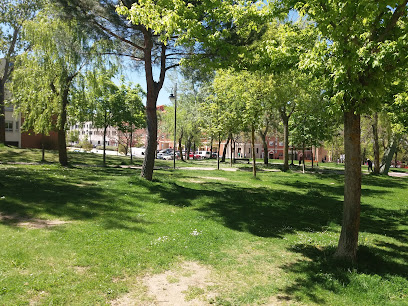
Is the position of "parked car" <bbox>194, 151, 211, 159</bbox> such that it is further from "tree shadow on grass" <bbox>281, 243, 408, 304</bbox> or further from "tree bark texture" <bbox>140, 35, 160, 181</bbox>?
"tree shadow on grass" <bbox>281, 243, 408, 304</bbox>

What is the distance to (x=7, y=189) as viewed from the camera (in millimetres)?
10727

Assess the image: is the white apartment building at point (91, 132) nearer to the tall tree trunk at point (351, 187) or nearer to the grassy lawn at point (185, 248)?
the grassy lawn at point (185, 248)

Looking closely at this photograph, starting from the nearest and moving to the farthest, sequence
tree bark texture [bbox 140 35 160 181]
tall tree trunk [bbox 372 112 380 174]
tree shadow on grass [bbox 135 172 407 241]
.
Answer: tree shadow on grass [bbox 135 172 407 241] → tree bark texture [bbox 140 35 160 181] → tall tree trunk [bbox 372 112 380 174]

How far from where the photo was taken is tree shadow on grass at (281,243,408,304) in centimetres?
472

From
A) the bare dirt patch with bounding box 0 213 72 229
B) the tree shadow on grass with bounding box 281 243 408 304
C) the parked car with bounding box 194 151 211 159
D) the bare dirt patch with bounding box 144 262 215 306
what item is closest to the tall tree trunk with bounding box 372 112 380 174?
the tree shadow on grass with bounding box 281 243 408 304

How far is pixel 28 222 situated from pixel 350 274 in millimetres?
6991

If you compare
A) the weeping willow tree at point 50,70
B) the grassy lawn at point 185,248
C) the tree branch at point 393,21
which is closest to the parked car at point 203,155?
the weeping willow tree at point 50,70

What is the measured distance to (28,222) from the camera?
739 centimetres

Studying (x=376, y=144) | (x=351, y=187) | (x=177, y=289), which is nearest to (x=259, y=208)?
(x=351, y=187)

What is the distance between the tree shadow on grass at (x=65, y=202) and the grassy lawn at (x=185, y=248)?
0.10ft

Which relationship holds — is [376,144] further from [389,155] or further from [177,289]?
[177,289]

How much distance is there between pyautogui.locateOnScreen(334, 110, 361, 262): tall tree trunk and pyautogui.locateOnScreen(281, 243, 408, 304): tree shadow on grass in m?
0.34

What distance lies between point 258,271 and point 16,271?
12.8 feet

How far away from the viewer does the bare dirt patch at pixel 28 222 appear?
23.5ft
